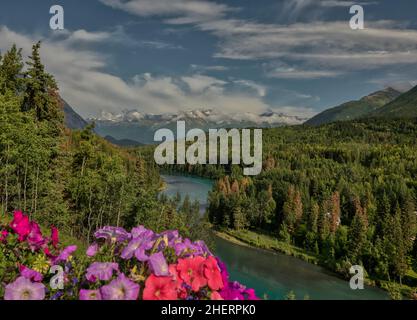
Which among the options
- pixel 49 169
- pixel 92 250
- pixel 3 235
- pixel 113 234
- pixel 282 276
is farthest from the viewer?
pixel 282 276

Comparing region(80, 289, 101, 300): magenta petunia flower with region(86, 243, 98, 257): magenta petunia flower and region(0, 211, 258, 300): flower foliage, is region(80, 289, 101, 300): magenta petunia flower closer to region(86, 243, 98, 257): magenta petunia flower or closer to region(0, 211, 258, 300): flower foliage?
region(0, 211, 258, 300): flower foliage

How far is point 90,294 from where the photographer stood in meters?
2.24

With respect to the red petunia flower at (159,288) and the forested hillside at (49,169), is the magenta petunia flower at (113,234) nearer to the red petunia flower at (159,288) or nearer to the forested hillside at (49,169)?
the red petunia flower at (159,288)

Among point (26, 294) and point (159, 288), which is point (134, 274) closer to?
point (159, 288)

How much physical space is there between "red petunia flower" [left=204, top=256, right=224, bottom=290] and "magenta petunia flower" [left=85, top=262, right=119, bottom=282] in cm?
56

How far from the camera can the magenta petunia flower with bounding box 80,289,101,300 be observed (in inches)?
87.2

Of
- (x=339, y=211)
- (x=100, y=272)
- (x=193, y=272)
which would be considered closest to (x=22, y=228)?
(x=100, y=272)

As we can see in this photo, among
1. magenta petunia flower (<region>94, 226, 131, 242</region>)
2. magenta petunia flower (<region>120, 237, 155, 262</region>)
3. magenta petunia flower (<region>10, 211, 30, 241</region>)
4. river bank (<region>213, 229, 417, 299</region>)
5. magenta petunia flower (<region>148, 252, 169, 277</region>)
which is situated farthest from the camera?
river bank (<region>213, 229, 417, 299</region>)

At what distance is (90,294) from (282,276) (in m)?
55.8

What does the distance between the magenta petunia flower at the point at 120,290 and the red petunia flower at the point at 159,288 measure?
66mm

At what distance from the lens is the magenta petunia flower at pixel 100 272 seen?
7.63 ft

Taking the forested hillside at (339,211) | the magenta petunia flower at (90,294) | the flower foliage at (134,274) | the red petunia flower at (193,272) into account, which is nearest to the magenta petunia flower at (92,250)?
the flower foliage at (134,274)

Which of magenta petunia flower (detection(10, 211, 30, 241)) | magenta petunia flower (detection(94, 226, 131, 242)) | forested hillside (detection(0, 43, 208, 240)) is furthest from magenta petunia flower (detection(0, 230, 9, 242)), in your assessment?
forested hillside (detection(0, 43, 208, 240))
